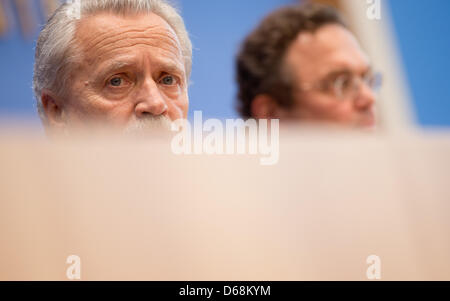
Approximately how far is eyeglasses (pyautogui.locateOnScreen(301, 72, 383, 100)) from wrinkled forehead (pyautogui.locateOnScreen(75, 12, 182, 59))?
423 millimetres

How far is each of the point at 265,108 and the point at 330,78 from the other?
17cm

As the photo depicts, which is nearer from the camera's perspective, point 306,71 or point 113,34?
point 113,34

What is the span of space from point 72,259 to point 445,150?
0.73m

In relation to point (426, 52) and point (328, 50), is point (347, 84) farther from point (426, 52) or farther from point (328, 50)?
point (426, 52)

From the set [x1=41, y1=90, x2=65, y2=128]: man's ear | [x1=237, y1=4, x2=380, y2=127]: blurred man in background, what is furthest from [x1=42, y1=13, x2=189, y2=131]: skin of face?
[x1=237, y1=4, x2=380, y2=127]: blurred man in background

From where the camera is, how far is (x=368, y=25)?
1.57m

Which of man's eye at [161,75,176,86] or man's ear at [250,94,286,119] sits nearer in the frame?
man's eye at [161,75,176,86]

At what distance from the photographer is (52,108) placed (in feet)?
3.70

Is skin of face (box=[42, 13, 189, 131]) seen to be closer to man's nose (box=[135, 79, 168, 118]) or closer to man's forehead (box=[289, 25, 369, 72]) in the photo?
man's nose (box=[135, 79, 168, 118])

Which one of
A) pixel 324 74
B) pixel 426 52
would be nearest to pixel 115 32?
pixel 324 74

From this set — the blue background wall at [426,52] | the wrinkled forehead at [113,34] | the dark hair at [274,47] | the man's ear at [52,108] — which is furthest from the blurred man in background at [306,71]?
the man's ear at [52,108]

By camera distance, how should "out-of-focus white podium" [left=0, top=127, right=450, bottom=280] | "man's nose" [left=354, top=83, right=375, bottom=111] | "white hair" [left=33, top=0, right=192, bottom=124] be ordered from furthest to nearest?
"man's nose" [left=354, top=83, right=375, bottom=111], "white hair" [left=33, top=0, right=192, bottom=124], "out-of-focus white podium" [left=0, top=127, right=450, bottom=280]

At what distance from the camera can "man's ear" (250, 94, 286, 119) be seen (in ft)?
4.54

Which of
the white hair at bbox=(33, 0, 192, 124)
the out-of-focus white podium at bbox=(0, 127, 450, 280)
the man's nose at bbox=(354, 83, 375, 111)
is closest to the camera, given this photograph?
the out-of-focus white podium at bbox=(0, 127, 450, 280)
